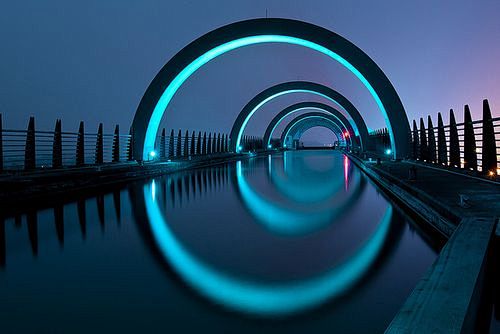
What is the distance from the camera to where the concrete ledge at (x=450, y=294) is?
169cm

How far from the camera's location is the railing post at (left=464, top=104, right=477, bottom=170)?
901cm

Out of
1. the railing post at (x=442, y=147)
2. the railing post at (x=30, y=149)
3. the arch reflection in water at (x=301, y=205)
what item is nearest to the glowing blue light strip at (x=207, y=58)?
the railing post at (x=442, y=147)

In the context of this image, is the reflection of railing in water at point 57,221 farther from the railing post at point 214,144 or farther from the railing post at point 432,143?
the railing post at point 214,144

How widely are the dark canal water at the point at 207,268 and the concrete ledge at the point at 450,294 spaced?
356 mm

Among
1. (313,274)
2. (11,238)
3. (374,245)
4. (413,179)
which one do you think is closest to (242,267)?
(313,274)

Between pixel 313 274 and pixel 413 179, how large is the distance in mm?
5136

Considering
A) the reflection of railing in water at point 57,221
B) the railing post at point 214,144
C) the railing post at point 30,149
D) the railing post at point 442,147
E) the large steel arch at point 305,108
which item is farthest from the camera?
the large steel arch at point 305,108

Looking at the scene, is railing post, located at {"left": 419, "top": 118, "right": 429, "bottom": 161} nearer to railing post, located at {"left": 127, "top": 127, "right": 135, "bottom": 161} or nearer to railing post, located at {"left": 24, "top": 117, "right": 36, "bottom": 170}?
railing post, located at {"left": 127, "top": 127, "right": 135, "bottom": 161}

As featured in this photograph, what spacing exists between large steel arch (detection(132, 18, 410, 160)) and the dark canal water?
398 inches

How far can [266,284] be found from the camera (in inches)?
117

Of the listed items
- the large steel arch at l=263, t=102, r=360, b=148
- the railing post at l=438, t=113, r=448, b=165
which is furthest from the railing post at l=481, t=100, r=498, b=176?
the large steel arch at l=263, t=102, r=360, b=148

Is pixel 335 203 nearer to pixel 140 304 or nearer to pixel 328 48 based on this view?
pixel 140 304

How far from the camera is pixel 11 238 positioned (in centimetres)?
442

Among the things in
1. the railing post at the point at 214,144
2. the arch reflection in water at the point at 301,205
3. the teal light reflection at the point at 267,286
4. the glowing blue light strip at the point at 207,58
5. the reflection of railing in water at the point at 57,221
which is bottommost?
the teal light reflection at the point at 267,286
